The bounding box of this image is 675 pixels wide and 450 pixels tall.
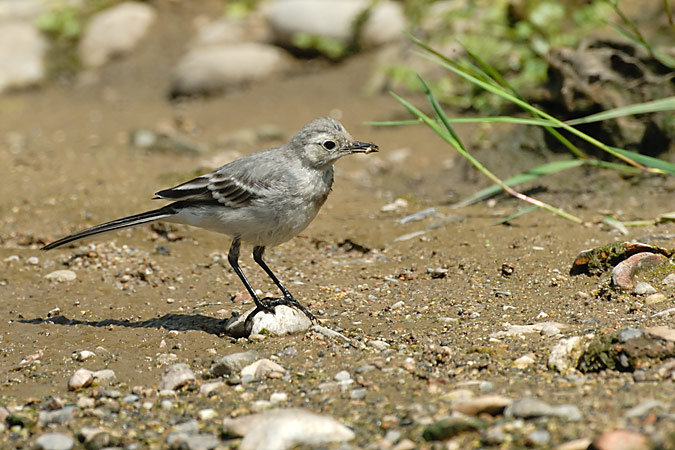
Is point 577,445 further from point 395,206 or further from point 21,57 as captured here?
point 21,57

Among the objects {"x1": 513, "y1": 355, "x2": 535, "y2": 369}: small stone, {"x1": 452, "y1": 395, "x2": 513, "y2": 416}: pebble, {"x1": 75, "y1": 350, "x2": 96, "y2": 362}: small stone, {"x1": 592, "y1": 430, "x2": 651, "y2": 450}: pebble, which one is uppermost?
{"x1": 592, "y1": 430, "x2": 651, "y2": 450}: pebble

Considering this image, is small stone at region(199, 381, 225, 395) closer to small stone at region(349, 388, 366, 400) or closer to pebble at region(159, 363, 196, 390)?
pebble at region(159, 363, 196, 390)

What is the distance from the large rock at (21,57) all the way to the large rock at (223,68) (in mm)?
2813

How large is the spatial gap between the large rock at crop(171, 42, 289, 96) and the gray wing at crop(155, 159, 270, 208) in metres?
7.01

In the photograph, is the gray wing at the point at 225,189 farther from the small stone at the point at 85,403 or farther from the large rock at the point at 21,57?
the large rock at the point at 21,57

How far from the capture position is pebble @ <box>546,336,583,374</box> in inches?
158

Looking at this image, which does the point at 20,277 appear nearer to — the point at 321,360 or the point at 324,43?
the point at 321,360

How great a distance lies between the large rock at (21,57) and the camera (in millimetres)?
13547

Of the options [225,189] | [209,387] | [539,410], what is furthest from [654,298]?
[225,189]

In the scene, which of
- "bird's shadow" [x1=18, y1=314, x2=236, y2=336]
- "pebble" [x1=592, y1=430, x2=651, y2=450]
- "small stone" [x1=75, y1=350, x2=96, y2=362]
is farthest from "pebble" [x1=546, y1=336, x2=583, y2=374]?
"small stone" [x1=75, y1=350, x2=96, y2=362]

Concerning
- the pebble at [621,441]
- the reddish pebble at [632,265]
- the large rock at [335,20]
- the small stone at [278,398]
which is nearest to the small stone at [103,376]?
the small stone at [278,398]

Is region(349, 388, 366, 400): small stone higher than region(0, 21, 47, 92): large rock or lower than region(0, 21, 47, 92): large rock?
higher

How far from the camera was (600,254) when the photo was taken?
5.46 meters

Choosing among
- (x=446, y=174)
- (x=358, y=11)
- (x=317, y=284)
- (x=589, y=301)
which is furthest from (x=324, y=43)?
(x=589, y=301)
